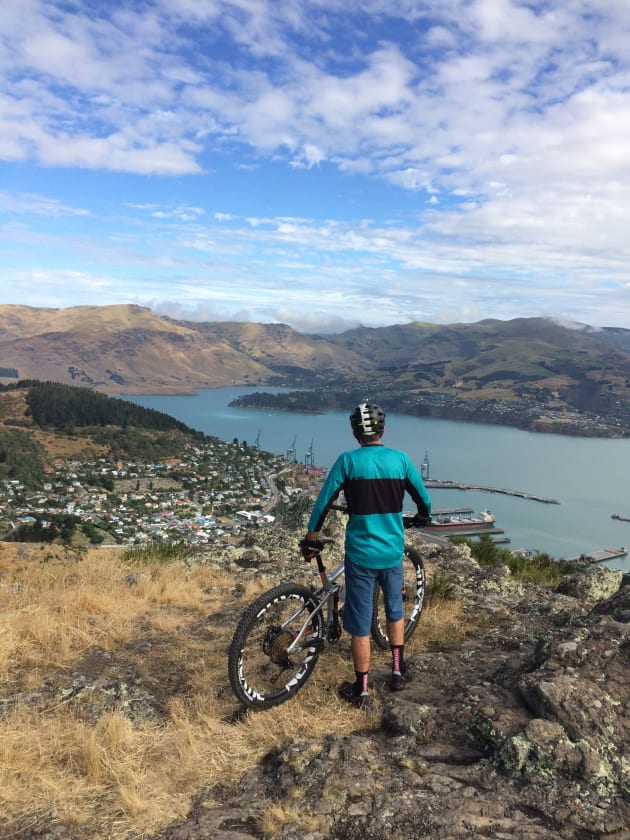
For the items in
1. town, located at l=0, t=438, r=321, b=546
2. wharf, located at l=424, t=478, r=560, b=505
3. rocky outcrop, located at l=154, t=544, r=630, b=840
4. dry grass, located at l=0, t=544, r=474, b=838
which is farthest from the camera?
wharf, located at l=424, t=478, r=560, b=505

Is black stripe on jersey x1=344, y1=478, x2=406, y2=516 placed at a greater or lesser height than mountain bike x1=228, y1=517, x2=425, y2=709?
greater

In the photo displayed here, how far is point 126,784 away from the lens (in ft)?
10.4

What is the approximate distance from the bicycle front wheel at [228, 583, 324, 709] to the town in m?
34.4

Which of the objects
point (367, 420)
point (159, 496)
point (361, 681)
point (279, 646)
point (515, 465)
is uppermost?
point (367, 420)

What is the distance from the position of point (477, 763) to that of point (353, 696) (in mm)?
1230

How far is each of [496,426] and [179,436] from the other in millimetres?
121056

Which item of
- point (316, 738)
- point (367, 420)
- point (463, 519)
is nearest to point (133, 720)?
point (316, 738)

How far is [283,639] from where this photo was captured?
452cm

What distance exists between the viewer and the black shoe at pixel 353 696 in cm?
423

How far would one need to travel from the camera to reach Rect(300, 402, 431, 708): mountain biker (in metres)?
4.26

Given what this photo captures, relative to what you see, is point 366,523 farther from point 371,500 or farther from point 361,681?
point 361,681

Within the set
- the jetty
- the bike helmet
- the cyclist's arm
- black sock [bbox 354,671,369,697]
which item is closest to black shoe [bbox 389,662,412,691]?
black sock [bbox 354,671,369,697]

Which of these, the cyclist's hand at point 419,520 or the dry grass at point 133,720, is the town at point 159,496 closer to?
the dry grass at point 133,720

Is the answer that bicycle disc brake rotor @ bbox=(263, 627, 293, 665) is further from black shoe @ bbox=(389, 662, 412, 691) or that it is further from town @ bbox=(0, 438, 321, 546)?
town @ bbox=(0, 438, 321, 546)
